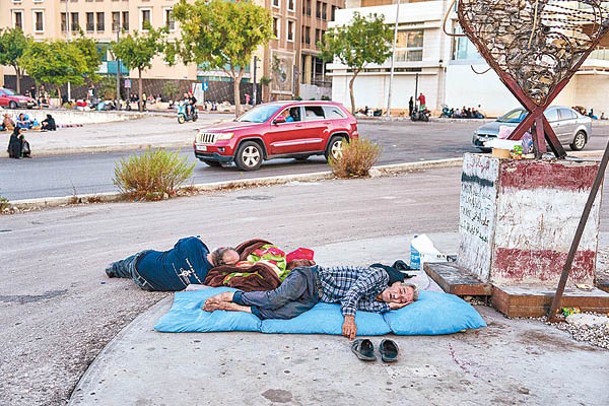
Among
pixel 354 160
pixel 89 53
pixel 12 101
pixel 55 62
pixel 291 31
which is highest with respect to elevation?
pixel 291 31

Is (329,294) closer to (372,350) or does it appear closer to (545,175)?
(372,350)

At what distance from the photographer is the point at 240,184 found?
13.8 metres

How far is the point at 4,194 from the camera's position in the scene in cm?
1286

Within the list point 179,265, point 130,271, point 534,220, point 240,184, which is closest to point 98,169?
point 240,184

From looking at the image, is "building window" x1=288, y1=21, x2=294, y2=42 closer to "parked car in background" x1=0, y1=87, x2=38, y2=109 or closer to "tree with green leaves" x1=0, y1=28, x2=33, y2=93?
"tree with green leaves" x1=0, y1=28, x2=33, y2=93

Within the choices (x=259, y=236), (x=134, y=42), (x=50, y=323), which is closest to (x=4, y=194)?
(x=259, y=236)

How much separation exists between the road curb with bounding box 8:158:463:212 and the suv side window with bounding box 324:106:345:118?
2644mm

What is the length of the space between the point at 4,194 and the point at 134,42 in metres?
45.1

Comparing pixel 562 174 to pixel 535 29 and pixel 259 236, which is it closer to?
pixel 535 29

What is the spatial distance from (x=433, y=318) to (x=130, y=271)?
3152 millimetres

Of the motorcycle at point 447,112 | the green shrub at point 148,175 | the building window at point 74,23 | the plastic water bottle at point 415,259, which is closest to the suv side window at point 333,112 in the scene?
the green shrub at point 148,175

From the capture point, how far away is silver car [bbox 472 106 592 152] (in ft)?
67.3

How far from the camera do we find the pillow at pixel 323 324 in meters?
5.02

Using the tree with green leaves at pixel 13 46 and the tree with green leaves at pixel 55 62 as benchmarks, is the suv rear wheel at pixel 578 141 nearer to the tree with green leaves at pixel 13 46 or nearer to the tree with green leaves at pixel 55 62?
the tree with green leaves at pixel 55 62
